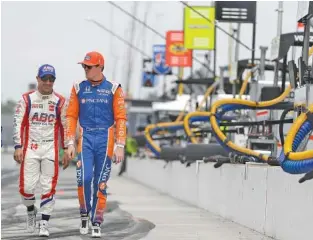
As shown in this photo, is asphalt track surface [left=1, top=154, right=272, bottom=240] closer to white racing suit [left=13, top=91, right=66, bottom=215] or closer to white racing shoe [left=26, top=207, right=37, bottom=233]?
white racing shoe [left=26, top=207, right=37, bottom=233]

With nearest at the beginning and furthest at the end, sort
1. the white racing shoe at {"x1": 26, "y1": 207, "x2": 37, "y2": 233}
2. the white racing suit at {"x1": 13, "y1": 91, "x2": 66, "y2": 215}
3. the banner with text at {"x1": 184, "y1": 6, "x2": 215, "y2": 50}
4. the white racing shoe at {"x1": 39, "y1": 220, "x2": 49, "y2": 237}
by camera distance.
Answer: the white racing shoe at {"x1": 39, "y1": 220, "x2": 49, "y2": 237}, the white racing suit at {"x1": 13, "y1": 91, "x2": 66, "y2": 215}, the white racing shoe at {"x1": 26, "y1": 207, "x2": 37, "y2": 233}, the banner with text at {"x1": 184, "y1": 6, "x2": 215, "y2": 50}

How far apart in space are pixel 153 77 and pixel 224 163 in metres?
32.9

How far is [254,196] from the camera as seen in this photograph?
421 inches

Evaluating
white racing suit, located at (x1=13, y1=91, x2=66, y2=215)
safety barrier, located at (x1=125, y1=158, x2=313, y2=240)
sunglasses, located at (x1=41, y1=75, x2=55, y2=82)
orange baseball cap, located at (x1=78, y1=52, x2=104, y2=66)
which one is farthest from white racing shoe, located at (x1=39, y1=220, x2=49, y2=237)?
safety barrier, located at (x1=125, y1=158, x2=313, y2=240)

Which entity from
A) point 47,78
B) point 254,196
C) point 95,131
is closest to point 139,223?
point 254,196

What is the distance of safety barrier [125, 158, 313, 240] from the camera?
8.67 meters

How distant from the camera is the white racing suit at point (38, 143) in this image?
9.96 metres

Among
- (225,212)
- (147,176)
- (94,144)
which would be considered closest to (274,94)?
(225,212)

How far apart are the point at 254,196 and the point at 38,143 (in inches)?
98.3

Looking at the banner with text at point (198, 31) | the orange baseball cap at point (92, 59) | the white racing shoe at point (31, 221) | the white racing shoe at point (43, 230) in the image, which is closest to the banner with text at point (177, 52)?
the banner with text at point (198, 31)

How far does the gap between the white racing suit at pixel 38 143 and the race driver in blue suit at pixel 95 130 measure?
0.24 m

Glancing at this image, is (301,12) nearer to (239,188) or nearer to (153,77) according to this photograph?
(239,188)

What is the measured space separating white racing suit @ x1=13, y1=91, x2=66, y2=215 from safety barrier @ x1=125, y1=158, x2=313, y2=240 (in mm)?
→ 2226

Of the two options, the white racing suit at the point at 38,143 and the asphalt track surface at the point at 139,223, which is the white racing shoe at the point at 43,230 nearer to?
the asphalt track surface at the point at 139,223
